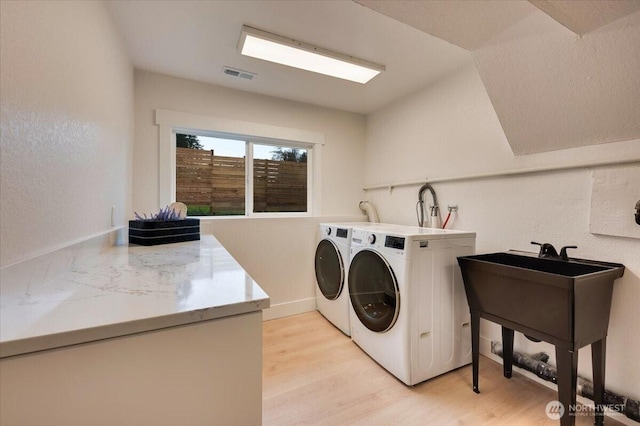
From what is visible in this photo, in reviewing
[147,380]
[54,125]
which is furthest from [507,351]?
[54,125]

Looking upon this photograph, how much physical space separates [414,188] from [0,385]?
2.69 metres

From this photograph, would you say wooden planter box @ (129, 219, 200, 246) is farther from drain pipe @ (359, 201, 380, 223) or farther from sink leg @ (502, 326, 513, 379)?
sink leg @ (502, 326, 513, 379)

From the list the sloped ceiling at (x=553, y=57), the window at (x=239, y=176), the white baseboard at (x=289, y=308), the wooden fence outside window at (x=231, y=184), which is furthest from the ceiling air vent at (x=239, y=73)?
the white baseboard at (x=289, y=308)

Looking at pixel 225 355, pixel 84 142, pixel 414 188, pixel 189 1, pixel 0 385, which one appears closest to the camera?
pixel 0 385

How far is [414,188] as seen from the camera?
264 cm

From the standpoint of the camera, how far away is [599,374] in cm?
138

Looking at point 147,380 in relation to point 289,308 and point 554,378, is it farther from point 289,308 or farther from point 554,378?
point 289,308

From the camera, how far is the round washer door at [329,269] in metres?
2.41

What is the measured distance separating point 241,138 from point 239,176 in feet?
1.27

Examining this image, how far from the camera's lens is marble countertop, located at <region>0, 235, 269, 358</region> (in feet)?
1.64

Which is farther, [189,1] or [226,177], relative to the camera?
[226,177]

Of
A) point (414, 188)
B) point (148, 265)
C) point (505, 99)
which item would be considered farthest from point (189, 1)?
point (414, 188)

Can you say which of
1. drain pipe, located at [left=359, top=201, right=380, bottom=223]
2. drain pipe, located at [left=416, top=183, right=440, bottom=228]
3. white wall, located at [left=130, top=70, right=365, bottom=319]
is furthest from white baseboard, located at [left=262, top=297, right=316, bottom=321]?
drain pipe, located at [left=416, top=183, right=440, bottom=228]

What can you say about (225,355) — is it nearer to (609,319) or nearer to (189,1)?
(189,1)
